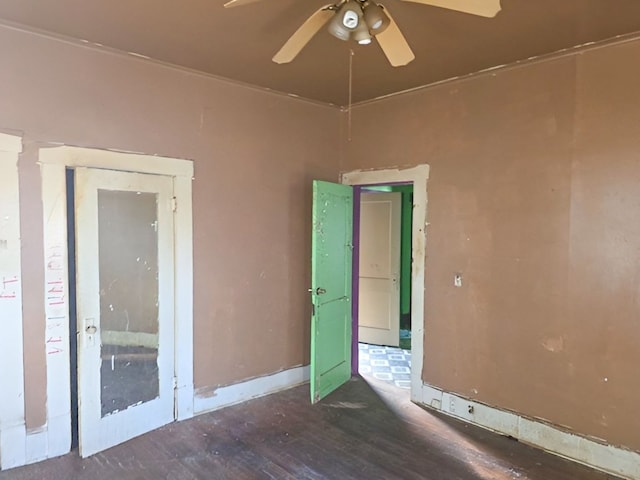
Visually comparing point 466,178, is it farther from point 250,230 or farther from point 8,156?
point 8,156

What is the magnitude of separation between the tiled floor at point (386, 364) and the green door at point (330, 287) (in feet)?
1.30

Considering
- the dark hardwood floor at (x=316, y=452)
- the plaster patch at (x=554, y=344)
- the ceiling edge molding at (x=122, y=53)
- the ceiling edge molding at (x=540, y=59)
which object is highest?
the ceiling edge molding at (x=122, y=53)

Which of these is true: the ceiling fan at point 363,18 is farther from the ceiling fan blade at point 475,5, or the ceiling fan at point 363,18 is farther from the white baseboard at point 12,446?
the white baseboard at point 12,446

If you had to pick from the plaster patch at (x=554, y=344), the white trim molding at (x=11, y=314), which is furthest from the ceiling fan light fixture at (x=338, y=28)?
the plaster patch at (x=554, y=344)

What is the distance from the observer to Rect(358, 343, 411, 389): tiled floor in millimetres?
4484

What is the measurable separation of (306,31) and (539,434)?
3001mm

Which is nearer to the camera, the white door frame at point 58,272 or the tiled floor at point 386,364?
the white door frame at point 58,272

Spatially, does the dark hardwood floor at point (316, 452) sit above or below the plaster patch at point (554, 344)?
below

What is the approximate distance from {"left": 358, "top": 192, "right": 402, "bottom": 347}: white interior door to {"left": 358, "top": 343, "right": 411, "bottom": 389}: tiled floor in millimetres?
185

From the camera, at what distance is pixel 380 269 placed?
5648 millimetres

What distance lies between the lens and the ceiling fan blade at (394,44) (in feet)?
6.90

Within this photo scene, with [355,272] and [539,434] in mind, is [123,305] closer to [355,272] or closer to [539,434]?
[355,272]

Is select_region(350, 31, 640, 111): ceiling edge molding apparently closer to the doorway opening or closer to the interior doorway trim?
the interior doorway trim

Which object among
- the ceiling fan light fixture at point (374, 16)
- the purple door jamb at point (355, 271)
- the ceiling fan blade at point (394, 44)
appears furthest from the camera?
the purple door jamb at point (355, 271)
